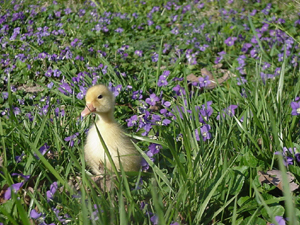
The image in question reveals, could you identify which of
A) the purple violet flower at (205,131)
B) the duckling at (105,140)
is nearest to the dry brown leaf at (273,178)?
Answer: the purple violet flower at (205,131)

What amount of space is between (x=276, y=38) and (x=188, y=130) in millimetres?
2963

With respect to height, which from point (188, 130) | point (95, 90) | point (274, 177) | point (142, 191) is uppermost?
point (95, 90)

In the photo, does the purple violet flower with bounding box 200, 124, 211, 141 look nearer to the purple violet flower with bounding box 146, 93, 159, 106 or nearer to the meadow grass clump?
the meadow grass clump

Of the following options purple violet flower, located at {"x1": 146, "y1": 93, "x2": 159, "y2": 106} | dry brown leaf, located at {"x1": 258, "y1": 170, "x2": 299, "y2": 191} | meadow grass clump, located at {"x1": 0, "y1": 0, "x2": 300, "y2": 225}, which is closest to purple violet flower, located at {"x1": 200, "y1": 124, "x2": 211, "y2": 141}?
meadow grass clump, located at {"x1": 0, "y1": 0, "x2": 300, "y2": 225}

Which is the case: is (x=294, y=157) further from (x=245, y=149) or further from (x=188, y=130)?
(x=188, y=130)

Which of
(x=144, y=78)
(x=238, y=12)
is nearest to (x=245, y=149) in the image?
(x=144, y=78)

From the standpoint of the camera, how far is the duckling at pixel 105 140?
277 centimetres

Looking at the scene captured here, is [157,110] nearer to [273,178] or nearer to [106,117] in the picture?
[106,117]

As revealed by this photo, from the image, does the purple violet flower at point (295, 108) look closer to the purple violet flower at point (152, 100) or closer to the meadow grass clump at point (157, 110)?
the meadow grass clump at point (157, 110)

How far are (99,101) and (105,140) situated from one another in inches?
12.1

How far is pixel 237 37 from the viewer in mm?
5090

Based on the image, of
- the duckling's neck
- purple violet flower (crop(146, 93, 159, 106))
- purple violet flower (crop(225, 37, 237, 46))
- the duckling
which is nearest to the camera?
the duckling

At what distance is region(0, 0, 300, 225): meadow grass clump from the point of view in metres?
2.09

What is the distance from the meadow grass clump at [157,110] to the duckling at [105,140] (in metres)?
0.11
